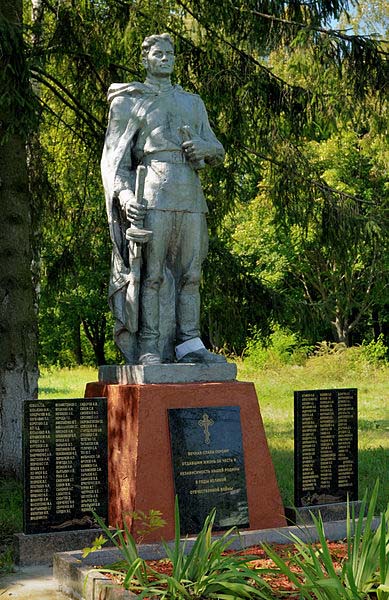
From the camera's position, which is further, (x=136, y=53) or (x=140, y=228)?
(x=136, y=53)

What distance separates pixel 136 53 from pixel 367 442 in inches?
232

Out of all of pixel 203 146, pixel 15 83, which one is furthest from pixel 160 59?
pixel 15 83

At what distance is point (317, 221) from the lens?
1079 cm

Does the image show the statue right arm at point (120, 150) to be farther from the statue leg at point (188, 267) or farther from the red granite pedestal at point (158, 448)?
the red granite pedestal at point (158, 448)

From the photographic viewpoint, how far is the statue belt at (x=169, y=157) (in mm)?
7133

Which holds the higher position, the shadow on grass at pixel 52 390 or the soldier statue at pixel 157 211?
the soldier statue at pixel 157 211

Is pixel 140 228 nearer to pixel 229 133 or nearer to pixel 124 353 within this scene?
pixel 124 353

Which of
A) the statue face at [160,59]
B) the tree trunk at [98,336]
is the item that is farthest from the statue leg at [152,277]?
the tree trunk at [98,336]

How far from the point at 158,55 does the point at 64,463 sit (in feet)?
10.1

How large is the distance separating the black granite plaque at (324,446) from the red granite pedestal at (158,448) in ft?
1.77

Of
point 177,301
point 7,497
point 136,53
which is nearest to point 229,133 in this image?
point 136,53

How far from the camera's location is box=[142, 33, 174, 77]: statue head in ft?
23.6

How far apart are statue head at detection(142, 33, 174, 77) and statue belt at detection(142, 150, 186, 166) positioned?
0.62m

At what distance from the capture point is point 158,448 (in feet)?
21.6
